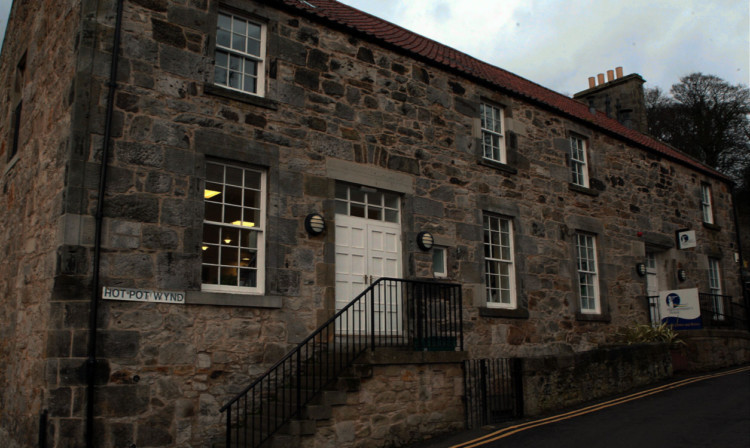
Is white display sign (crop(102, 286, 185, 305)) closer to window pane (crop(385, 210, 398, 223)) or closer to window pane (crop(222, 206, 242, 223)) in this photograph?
window pane (crop(222, 206, 242, 223))

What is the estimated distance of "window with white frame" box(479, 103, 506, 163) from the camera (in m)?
12.6

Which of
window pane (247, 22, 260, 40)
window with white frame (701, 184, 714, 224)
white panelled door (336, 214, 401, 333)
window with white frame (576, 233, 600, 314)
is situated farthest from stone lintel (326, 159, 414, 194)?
window with white frame (701, 184, 714, 224)

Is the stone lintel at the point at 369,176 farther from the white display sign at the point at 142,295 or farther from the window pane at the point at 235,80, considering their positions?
the white display sign at the point at 142,295

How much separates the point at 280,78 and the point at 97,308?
428cm

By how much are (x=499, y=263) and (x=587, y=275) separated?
10.1 feet

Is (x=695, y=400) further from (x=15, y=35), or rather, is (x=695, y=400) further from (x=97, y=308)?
(x=15, y=35)

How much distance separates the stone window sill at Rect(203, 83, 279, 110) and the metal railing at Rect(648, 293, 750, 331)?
1127 cm

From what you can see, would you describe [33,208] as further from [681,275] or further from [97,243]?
[681,275]

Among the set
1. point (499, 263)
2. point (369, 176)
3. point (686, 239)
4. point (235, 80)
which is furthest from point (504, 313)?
point (686, 239)

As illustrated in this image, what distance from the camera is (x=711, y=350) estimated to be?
1404 centimetres

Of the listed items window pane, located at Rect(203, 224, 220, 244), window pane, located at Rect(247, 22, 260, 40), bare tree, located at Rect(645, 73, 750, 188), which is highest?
bare tree, located at Rect(645, 73, 750, 188)

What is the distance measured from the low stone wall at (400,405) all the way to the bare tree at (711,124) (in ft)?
94.1

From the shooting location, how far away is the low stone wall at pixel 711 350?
45.0 ft

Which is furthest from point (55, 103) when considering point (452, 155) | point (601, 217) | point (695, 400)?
point (601, 217)
